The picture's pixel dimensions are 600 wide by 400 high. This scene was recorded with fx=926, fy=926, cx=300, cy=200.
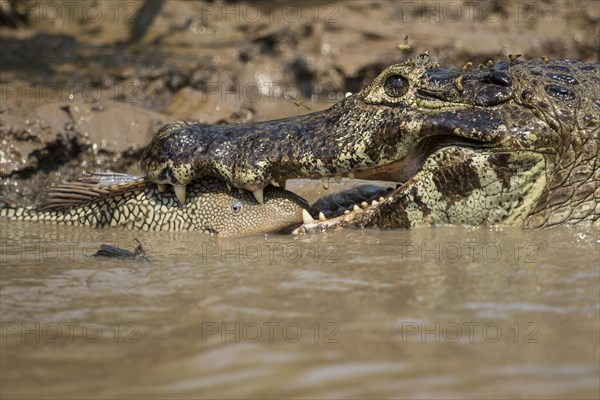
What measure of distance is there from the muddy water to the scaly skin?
0.30 meters

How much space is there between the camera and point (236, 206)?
531cm

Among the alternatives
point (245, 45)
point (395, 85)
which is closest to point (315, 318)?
point (395, 85)

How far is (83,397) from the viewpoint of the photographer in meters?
2.93

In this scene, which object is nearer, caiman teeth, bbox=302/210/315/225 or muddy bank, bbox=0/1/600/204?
caiman teeth, bbox=302/210/315/225

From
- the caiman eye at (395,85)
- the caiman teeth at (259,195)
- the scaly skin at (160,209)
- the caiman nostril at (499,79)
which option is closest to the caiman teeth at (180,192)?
the scaly skin at (160,209)

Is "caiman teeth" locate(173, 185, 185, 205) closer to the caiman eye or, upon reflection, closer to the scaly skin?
the scaly skin

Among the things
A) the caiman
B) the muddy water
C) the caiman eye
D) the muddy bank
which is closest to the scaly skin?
the caiman

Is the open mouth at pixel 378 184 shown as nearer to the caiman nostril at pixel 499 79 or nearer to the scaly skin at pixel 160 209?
the scaly skin at pixel 160 209

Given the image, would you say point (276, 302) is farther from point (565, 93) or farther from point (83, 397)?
point (565, 93)

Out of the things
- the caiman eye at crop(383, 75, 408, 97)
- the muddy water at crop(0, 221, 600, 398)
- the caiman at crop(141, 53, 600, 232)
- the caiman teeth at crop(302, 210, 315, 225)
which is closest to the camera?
the muddy water at crop(0, 221, 600, 398)

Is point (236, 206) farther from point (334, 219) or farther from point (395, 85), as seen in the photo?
point (395, 85)

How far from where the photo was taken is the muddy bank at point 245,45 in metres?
9.27

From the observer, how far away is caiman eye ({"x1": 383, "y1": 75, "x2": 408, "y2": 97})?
5145mm

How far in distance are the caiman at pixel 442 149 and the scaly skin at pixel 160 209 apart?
15 cm
